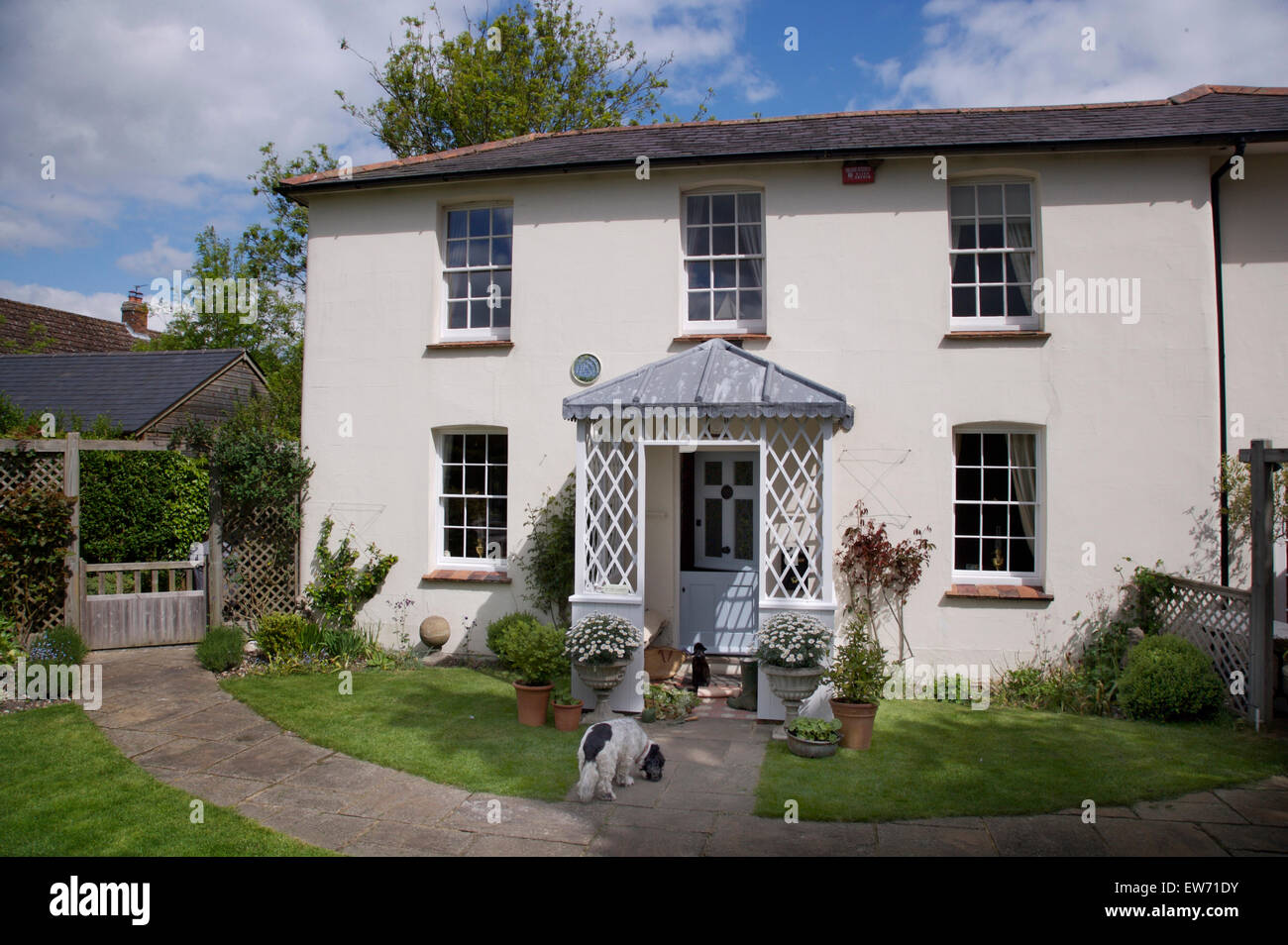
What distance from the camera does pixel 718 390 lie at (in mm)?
7961

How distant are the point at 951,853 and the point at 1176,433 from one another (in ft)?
20.6

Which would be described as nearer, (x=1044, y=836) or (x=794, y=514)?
(x=1044, y=836)

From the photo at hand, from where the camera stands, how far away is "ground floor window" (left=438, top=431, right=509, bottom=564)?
409 inches

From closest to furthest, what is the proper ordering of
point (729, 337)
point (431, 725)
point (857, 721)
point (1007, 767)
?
point (1007, 767)
point (857, 721)
point (431, 725)
point (729, 337)

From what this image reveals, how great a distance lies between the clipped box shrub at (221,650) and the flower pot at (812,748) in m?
6.85

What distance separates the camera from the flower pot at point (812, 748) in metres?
6.69

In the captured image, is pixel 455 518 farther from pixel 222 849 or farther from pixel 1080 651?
pixel 1080 651

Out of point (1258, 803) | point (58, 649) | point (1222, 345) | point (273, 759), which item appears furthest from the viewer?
point (1222, 345)

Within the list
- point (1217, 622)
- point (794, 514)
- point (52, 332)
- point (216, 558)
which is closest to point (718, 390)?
point (794, 514)

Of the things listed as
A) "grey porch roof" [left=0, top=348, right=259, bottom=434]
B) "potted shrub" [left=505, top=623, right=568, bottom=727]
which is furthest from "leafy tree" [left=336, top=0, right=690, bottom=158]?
"potted shrub" [left=505, top=623, right=568, bottom=727]

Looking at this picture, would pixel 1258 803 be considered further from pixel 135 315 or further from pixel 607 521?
pixel 135 315

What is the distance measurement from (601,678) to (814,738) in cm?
206

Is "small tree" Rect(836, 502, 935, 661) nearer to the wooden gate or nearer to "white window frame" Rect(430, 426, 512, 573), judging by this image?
"white window frame" Rect(430, 426, 512, 573)

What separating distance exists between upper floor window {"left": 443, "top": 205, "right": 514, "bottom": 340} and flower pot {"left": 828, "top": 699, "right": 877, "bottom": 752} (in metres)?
6.45
